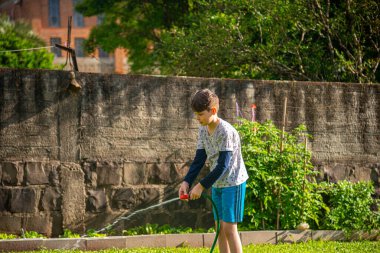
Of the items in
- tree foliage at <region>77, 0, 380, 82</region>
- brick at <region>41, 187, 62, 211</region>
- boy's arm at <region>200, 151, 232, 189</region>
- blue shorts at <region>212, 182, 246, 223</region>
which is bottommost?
brick at <region>41, 187, 62, 211</region>

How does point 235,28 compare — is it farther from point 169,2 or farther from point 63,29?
point 63,29

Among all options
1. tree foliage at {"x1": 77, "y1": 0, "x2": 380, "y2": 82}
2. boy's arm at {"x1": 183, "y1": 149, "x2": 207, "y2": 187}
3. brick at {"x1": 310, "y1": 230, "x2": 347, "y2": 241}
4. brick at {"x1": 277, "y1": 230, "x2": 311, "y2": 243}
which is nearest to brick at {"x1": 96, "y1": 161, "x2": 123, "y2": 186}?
brick at {"x1": 277, "y1": 230, "x2": 311, "y2": 243}

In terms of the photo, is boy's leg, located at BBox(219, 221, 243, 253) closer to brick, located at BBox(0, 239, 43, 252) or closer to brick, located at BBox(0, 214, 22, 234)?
brick, located at BBox(0, 239, 43, 252)

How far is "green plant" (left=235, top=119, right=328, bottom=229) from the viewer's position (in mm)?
8008

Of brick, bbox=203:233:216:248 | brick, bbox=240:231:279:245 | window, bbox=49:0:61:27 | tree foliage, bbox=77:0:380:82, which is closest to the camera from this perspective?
brick, bbox=203:233:216:248

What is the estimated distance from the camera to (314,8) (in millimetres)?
11234

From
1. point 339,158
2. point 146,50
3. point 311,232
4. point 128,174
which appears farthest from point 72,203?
point 146,50

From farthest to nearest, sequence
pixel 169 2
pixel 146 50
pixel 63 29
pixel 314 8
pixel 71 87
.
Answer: pixel 63 29, pixel 146 50, pixel 169 2, pixel 314 8, pixel 71 87

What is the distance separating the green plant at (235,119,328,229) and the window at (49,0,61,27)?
1836 inches

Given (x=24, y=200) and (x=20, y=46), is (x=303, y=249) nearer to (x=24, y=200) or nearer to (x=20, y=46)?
(x=24, y=200)

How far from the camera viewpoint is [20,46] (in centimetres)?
1659

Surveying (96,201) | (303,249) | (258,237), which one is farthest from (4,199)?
(303,249)

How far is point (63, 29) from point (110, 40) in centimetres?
2941

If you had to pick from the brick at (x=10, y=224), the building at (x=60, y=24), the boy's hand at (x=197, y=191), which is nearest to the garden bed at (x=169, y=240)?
the brick at (x=10, y=224)
